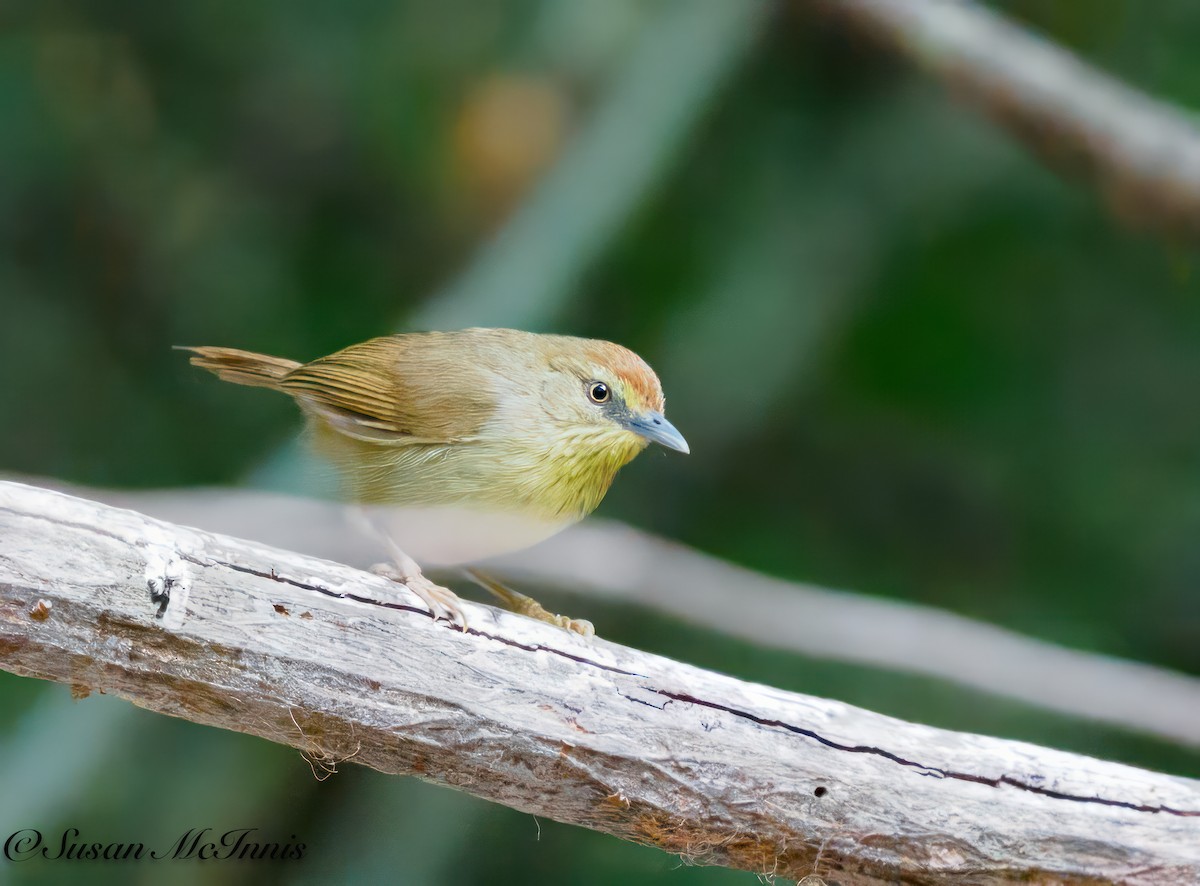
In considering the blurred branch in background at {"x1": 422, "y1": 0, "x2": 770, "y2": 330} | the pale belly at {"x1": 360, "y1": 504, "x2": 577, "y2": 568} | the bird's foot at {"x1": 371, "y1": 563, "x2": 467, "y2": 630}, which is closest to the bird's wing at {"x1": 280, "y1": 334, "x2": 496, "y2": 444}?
the pale belly at {"x1": 360, "y1": 504, "x2": 577, "y2": 568}

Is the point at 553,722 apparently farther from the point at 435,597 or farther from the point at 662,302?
the point at 662,302

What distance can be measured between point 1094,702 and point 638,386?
3.13m

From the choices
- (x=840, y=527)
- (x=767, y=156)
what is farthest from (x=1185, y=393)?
(x=767, y=156)

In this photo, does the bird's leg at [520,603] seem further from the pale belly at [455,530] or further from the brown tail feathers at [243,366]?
the brown tail feathers at [243,366]

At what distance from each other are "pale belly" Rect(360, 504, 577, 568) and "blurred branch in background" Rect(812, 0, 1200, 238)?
3711 mm

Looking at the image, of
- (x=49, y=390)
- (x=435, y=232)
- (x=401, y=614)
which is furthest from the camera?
(x=435, y=232)


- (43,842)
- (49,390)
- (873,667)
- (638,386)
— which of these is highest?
(638,386)

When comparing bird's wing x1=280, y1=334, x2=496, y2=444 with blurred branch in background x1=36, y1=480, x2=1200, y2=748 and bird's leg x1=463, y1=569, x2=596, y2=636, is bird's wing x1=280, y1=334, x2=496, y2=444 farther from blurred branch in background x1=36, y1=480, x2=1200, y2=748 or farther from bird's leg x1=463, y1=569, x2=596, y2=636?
blurred branch in background x1=36, y1=480, x2=1200, y2=748

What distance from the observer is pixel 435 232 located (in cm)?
491

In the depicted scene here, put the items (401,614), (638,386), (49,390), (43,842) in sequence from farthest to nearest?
(49,390) < (43,842) < (638,386) < (401,614)

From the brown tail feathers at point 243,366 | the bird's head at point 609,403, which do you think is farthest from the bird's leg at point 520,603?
the brown tail feathers at point 243,366

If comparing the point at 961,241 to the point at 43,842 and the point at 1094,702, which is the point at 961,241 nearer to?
the point at 1094,702

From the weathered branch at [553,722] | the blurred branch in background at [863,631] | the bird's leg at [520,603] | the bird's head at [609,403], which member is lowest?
the blurred branch in background at [863,631]

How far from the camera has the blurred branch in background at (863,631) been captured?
4.55 metres
